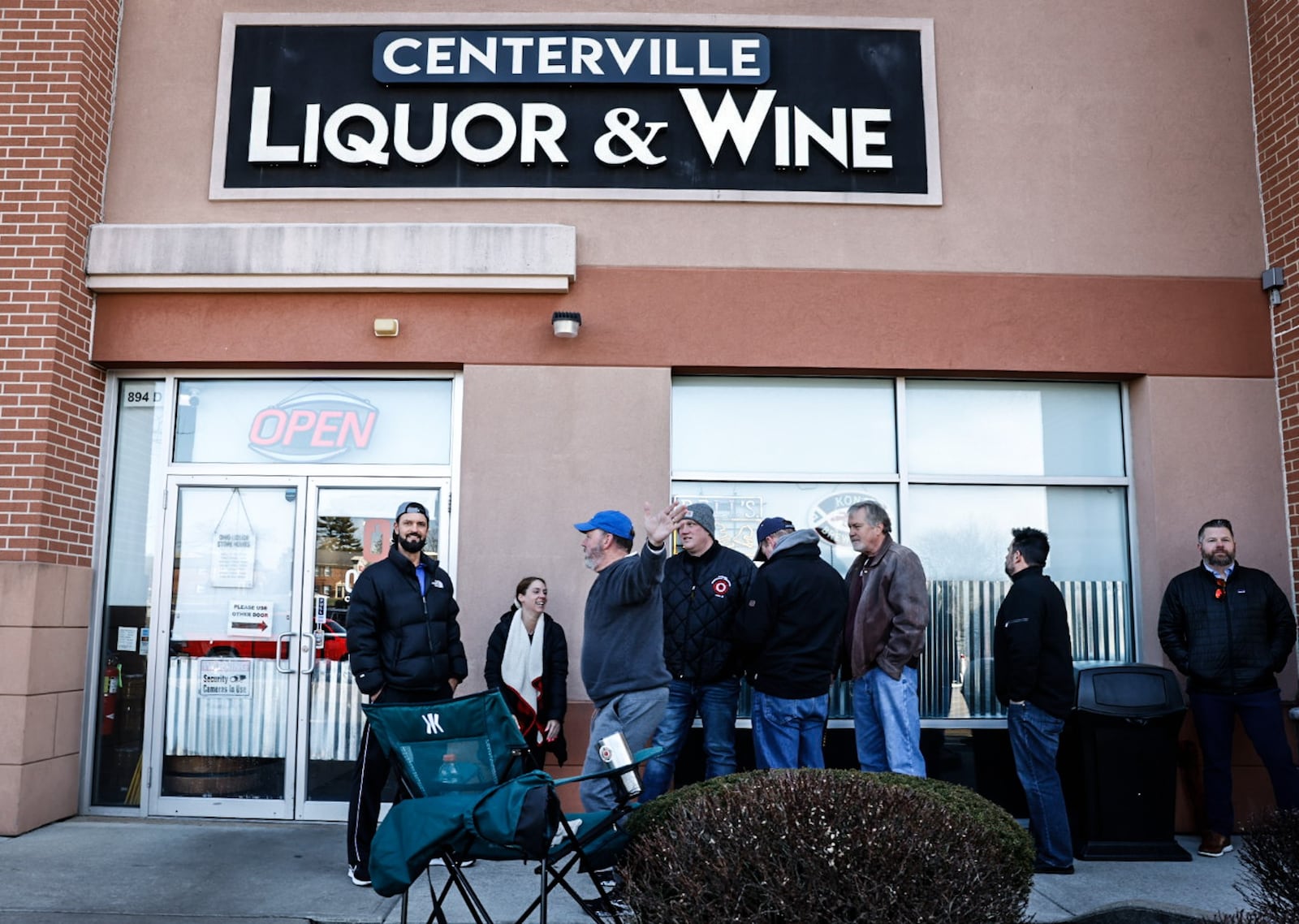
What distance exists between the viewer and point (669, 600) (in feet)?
20.8

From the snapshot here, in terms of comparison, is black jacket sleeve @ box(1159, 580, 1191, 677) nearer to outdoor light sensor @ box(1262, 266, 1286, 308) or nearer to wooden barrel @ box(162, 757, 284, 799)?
outdoor light sensor @ box(1262, 266, 1286, 308)

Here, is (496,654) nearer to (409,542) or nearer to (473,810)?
(409,542)

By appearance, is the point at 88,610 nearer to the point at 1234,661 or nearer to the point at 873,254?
the point at 873,254

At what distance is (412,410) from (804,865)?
522cm

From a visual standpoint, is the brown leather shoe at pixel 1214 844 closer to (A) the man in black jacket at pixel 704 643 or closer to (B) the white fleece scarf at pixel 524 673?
(A) the man in black jacket at pixel 704 643

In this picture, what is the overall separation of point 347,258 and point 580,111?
2026 millimetres

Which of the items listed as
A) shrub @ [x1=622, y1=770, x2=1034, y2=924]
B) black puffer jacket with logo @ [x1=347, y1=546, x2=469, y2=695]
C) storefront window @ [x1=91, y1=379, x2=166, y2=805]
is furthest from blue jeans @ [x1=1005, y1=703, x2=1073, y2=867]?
storefront window @ [x1=91, y1=379, x2=166, y2=805]

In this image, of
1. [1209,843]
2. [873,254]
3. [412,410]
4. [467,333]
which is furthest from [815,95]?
[1209,843]

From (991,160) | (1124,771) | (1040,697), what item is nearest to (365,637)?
(1040,697)

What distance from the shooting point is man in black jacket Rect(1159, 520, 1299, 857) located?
6.55 meters

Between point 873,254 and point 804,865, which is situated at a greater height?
point 873,254

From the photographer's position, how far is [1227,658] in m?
6.61

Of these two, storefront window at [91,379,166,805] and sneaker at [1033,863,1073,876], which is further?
storefront window at [91,379,166,805]

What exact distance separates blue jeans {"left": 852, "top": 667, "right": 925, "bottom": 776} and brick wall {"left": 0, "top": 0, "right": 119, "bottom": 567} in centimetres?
548
